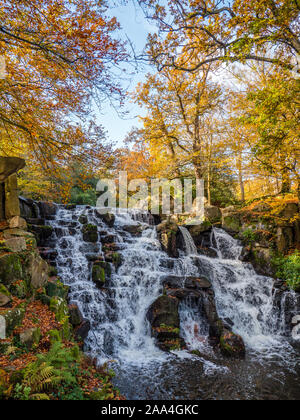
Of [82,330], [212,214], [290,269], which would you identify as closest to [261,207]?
[212,214]

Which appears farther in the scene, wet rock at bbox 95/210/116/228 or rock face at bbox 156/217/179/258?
wet rock at bbox 95/210/116/228

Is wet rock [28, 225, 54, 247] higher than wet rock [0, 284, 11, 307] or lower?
higher

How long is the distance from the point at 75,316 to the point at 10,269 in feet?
7.69

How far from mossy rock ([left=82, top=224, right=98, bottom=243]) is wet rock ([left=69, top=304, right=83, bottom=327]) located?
4.09 metres

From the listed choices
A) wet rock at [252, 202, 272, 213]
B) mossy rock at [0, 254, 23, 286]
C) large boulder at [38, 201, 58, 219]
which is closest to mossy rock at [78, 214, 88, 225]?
large boulder at [38, 201, 58, 219]

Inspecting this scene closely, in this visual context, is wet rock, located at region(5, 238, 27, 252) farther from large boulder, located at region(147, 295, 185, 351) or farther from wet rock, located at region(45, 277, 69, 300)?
large boulder, located at region(147, 295, 185, 351)

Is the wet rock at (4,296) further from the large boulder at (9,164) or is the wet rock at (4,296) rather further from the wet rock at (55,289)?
the large boulder at (9,164)

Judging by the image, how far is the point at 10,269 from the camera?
539 cm

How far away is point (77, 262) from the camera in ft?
28.8

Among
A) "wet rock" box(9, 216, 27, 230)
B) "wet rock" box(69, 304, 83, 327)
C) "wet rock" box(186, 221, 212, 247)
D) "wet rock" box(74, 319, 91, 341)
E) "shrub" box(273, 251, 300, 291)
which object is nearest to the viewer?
"wet rock" box(74, 319, 91, 341)

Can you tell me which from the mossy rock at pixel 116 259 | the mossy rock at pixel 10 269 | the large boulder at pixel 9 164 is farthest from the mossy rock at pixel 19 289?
the mossy rock at pixel 116 259

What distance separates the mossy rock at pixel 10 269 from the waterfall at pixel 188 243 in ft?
25.6

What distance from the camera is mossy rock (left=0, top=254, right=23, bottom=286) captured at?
525 centimetres
